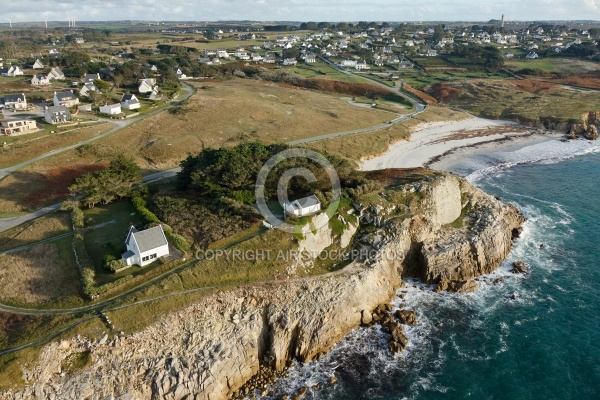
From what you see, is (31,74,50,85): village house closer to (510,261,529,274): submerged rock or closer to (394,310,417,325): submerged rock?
(394,310,417,325): submerged rock

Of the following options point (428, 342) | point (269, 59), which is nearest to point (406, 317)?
point (428, 342)

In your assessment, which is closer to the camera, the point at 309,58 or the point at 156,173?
the point at 156,173

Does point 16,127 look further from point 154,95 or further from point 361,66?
point 361,66

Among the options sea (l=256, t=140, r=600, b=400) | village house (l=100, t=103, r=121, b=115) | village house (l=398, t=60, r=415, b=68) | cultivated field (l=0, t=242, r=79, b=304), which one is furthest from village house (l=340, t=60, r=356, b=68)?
cultivated field (l=0, t=242, r=79, b=304)

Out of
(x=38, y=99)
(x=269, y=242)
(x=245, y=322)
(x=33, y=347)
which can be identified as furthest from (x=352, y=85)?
(x=33, y=347)

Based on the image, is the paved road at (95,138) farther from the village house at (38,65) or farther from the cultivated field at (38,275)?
the village house at (38,65)
